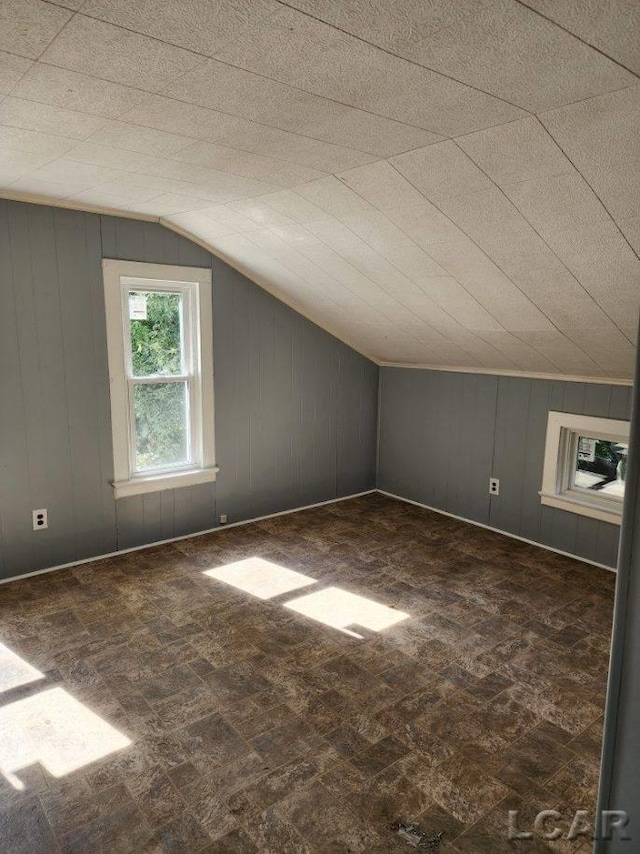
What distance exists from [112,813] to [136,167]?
2.55m

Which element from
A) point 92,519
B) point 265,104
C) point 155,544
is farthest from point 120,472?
point 265,104

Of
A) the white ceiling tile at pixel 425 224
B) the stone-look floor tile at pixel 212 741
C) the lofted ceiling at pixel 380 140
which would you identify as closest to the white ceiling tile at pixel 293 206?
the lofted ceiling at pixel 380 140

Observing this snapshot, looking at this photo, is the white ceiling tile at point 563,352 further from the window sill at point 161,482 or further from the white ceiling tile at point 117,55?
the white ceiling tile at point 117,55

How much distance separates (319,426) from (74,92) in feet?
11.6

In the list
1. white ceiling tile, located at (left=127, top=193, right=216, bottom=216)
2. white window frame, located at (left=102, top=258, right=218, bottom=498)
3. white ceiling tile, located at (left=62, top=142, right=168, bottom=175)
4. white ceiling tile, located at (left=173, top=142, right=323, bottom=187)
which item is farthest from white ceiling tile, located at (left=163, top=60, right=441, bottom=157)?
white window frame, located at (left=102, top=258, right=218, bottom=498)

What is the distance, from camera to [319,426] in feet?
16.6

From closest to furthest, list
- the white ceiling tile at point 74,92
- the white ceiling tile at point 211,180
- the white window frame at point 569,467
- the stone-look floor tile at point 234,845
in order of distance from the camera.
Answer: the white ceiling tile at point 74,92 < the stone-look floor tile at point 234,845 < the white ceiling tile at point 211,180 < the white window frame at point 569,467

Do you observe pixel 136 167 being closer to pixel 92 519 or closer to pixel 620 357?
pixel 92 519

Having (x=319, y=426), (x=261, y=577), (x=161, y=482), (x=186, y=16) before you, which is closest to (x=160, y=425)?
(x=161, y=482)

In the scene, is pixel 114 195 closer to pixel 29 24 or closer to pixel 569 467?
pixel 29 24

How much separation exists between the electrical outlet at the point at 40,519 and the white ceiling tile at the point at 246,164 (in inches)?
93.9

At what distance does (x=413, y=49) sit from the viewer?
1.45 meters

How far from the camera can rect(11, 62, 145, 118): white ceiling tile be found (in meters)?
1.64

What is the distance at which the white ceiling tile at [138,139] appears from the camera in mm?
2067
